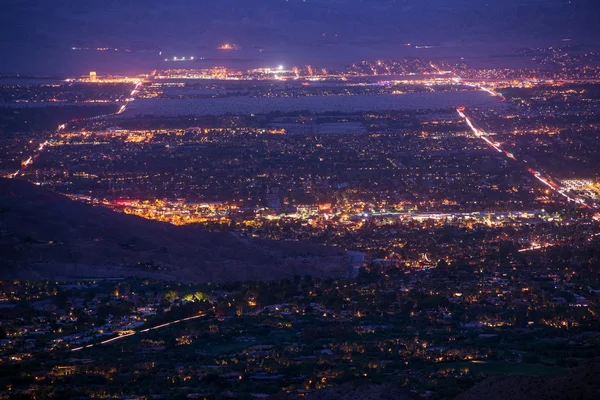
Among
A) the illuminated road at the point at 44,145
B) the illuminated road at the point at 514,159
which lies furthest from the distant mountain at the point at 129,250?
the illuminated road at the point at 514,159

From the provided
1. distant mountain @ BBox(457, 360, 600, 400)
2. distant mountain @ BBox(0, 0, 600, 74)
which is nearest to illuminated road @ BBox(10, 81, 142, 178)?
distant mountain @ BBox(0, 0, 600, 74)

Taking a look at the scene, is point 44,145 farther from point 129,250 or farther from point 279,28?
point 279,28

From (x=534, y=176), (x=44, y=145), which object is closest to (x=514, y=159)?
(x=534, y=176)

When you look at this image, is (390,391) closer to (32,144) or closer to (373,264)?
(373,264)

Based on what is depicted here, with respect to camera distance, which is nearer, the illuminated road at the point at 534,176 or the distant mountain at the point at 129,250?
the distant mountain at the point at 129,250

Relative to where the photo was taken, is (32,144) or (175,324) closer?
(175,324)

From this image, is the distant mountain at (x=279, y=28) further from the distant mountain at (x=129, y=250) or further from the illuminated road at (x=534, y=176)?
the distant mountain at (x=129, y=250)

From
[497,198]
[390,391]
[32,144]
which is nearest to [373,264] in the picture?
[497,198]
